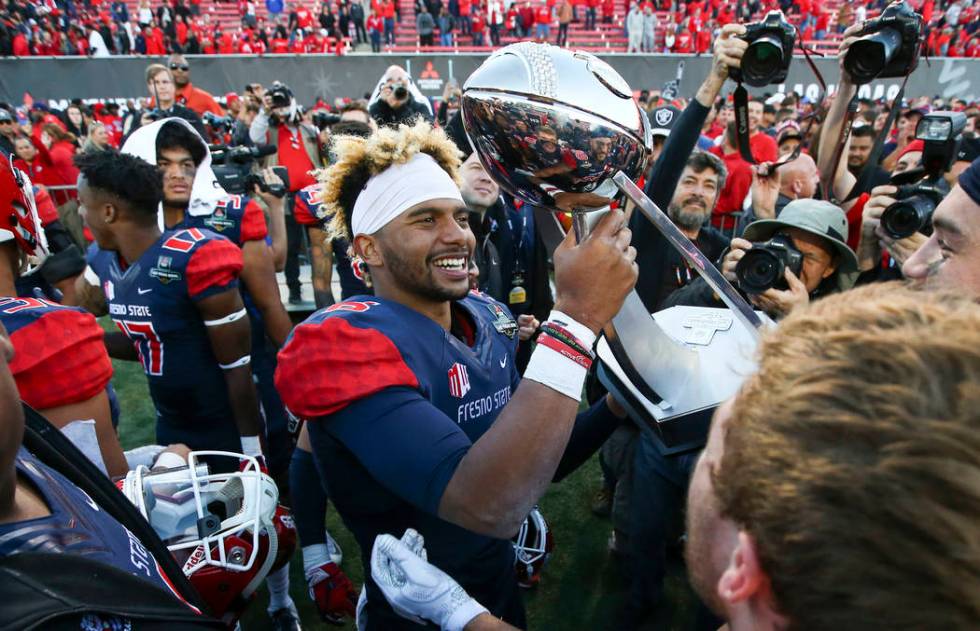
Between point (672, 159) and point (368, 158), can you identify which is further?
point (672, 159)

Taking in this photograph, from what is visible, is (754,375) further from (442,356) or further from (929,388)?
(442,356)

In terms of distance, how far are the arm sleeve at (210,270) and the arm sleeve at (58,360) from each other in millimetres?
733

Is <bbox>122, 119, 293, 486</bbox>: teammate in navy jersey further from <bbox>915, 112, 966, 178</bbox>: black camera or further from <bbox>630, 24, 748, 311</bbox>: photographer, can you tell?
<bbox>915, 112, 966, 178</bbox>: black camera

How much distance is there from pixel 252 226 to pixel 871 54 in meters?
3.09

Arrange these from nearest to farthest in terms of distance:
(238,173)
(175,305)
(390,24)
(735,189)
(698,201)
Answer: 1. (175,305)
2. (698,201)
3. (238,173)
4. (735,189)
5. (390,24)

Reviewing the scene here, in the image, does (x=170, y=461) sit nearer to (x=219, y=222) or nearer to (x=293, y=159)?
(x=219, y=222)

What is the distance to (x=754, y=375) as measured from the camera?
69cm

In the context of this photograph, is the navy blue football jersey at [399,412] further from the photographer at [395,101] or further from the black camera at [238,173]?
the photographer at [395,101]

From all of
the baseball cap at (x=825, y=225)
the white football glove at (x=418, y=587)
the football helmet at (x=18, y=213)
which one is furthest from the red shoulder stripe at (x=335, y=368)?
the baseball cap at (x=825, y=225)

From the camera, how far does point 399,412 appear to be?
125 centimetres

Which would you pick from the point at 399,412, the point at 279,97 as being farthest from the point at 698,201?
the point at 279,97

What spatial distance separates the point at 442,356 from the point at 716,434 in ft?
2.91

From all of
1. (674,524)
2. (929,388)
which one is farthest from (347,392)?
(674,524)

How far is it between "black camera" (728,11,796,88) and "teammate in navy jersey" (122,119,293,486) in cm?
250
